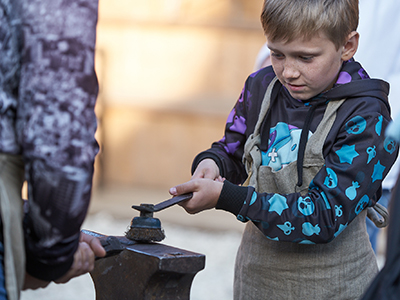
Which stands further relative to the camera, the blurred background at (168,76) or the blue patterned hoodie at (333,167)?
the blurred background at (168,76)

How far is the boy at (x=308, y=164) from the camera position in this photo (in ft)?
4.94

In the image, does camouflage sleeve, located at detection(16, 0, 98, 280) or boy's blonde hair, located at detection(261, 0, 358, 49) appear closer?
camouflage sleeve, located at detection(16, 0, 98, 280)

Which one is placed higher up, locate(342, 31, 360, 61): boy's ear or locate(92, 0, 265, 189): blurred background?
locate(342, 31, 360, 61): boy's ear

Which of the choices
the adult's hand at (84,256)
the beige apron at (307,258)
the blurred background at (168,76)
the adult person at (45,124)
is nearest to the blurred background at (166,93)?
the blurred background at (168,76)

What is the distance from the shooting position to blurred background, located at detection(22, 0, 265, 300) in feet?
16.5

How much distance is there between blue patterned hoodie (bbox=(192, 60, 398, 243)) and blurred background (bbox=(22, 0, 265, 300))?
325 cm

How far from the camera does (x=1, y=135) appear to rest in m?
1.17

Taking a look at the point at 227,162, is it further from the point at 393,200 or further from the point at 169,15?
the point at 169,15

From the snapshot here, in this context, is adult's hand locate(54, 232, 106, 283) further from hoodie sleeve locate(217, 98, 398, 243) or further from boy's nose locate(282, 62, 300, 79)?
boy's nose locate(282, 62, 300, 79)

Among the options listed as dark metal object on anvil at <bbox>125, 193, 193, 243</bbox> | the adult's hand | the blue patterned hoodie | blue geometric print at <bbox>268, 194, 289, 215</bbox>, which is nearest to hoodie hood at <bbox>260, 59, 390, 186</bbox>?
the blue patterned hoodie

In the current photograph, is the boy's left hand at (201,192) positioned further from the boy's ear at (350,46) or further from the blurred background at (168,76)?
the blurred background at (168,76)

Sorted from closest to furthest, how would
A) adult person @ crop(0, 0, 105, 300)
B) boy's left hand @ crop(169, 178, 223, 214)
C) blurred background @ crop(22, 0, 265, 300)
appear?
adult person @ crop(0, 0, 105, 300), boy's left hand @ crop(169, 178, 223, 214), blurred background @ crop(22, 0, 265, 300)

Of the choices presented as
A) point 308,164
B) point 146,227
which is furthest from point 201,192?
point 308,164

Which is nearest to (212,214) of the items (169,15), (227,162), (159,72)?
(159,72)
